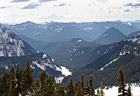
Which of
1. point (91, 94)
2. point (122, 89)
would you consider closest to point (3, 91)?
point (91, 94)

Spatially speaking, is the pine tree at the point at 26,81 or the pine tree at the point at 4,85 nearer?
the pine tree at the point at 26,81

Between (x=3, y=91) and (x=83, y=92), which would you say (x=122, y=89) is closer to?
(x=83, y=92)

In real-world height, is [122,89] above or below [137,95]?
above

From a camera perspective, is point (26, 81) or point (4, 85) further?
point (4, 85)

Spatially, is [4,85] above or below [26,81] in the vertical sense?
below

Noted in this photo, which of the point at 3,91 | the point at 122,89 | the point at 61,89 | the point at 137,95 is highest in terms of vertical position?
the point at 122,89

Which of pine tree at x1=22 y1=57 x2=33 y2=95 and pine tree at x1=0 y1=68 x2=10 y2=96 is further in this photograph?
pine tree at x1=0 y1=68 x2=10 y2=96

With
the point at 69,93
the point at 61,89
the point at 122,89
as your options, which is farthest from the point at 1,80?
the point at 122,89

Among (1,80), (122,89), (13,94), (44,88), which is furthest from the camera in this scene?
(44,88)

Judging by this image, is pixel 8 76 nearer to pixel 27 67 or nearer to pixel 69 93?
pixel 27 67

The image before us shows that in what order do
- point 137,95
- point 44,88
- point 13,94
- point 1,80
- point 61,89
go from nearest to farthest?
point 13,94 → point 1,80 → point 44,88 → point 61,89 → point 137,95

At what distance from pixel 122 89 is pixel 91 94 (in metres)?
19.0

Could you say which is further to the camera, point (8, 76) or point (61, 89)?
point (61, 89)

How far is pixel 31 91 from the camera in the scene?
56.4m
